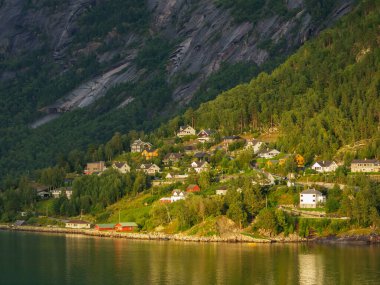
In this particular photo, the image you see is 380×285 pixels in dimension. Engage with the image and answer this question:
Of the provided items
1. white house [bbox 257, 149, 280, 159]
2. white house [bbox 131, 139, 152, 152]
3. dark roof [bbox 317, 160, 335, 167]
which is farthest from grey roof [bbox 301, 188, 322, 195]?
white house [bbox 131, 139, 152, 152]

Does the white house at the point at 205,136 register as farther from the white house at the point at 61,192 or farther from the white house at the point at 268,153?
the white house at the point at 61,192

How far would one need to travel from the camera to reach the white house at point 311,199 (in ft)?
432

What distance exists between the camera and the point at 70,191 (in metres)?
166

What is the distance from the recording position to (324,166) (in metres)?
144

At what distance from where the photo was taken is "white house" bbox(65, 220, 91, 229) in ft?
490

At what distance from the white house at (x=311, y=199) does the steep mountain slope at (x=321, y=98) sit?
16.9 meters

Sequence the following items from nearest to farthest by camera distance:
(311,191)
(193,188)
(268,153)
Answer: (311,191), (193,188), (268,153)

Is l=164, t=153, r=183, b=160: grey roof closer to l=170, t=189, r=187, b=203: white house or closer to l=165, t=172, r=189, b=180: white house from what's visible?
l=165, t=172, r=189, b=180: white house

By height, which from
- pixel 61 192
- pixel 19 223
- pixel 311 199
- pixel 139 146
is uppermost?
pixel 139 146

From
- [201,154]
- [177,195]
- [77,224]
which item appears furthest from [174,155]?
[177,195]

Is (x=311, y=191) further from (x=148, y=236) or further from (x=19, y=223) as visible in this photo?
(x=19, y=223)

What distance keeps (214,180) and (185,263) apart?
127 ft

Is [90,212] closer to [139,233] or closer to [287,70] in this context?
[139,233]

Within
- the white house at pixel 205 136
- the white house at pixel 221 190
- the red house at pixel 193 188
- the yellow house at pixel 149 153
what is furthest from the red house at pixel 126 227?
the white house at pixel 205 136
